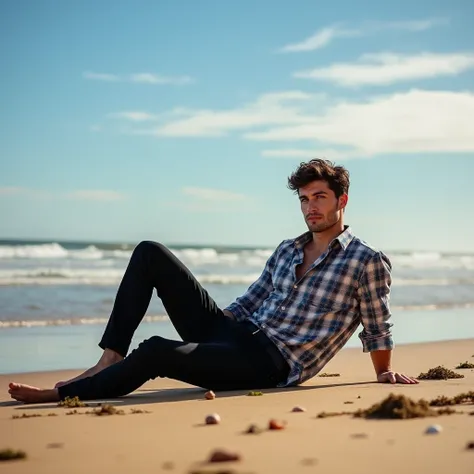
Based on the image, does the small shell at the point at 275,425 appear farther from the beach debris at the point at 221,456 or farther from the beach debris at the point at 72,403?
the beach debris at the point at 72,403

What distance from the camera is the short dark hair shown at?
579cm

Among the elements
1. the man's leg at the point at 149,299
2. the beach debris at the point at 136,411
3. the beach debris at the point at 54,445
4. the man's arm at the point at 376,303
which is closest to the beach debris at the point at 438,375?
the man's arm at the point at 376,303

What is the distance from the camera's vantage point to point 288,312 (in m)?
5.68

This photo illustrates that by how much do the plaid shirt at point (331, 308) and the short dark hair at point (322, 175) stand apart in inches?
12.5

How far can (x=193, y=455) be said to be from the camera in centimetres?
355

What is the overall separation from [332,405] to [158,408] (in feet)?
3.29

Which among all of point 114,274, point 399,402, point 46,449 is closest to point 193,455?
point 46,449

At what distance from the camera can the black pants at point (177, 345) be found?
5.18 metres

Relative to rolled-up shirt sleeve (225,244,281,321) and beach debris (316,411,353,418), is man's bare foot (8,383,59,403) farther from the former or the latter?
beach debris (316,411,353,418)

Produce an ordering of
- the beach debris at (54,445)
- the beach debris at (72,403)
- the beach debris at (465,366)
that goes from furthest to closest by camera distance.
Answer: the beach debris at (465,366), the beach debris at (72,403), the beach debris at (54,445)

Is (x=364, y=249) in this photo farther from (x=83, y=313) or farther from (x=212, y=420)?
(x=83, y=313)

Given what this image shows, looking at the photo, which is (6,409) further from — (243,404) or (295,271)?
(295,271)

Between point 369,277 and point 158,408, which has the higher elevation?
point 369,277

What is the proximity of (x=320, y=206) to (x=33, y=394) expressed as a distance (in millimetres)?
2235
